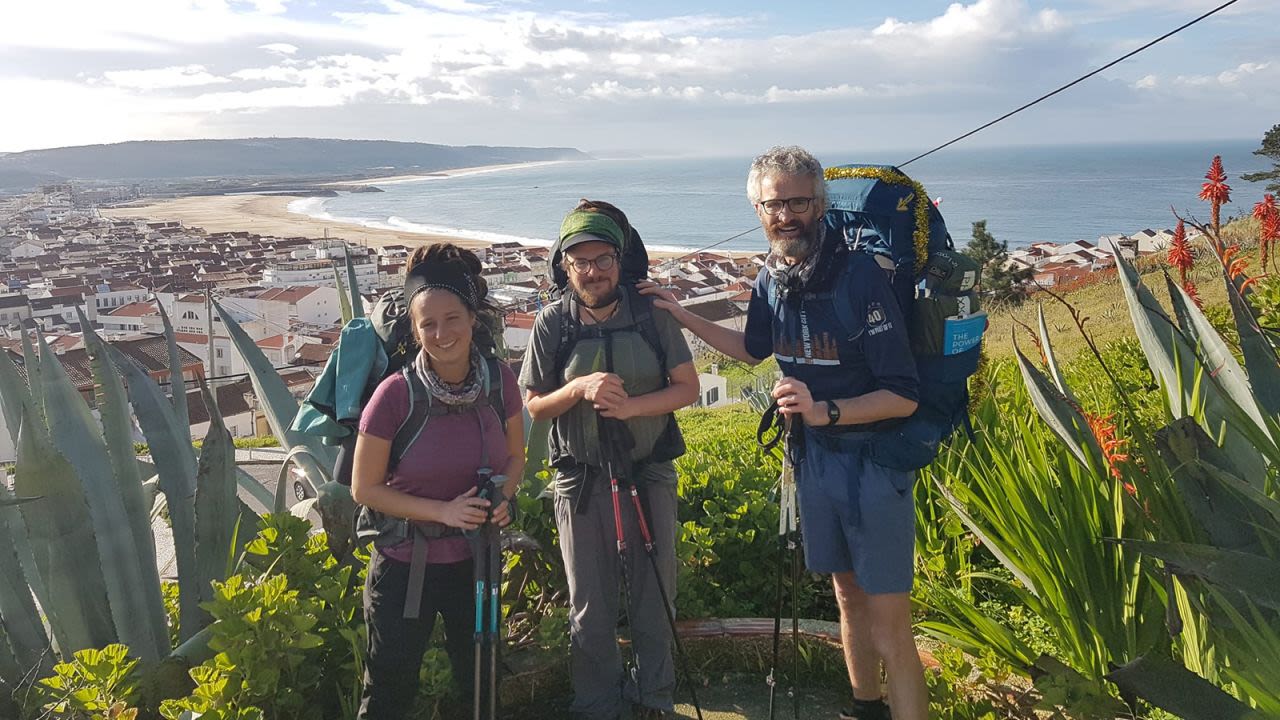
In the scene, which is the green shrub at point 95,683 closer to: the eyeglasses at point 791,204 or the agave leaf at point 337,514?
the agave leaf at point 337,514

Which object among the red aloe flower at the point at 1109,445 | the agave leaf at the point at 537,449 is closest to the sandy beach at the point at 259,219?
the agave leaf at the point at 537,449

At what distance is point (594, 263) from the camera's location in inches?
Result: 112

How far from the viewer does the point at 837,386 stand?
8.79 ft

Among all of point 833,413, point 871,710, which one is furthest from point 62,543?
point 871,710

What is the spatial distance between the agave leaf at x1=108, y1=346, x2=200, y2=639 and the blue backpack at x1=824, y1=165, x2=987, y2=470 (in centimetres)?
216

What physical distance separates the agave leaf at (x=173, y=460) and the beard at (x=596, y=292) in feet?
4.72

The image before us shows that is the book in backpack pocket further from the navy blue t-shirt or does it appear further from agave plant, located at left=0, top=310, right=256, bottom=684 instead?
agave plant, located at left=0, top=310, right=256, bottom=684

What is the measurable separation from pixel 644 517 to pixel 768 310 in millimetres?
777

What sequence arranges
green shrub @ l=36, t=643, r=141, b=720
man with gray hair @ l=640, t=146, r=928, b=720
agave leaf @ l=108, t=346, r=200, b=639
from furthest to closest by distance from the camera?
agave leaf @ l=108, t=346, r=200, b=639 < man with gray hair @ l=640, t=146, r=928, b=720 < green shrub @ l=36, t=643, r=141, b=720

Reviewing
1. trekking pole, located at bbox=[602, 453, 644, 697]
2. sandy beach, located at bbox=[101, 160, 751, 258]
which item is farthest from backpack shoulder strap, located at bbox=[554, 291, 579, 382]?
sandy beach, located at bbox=[101, 160, 751, 258]

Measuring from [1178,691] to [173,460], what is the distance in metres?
2.94

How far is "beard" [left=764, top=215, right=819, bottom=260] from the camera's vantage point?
263 cm

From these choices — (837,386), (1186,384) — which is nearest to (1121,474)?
(1186,384)

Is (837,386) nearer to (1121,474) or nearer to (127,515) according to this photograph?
(1121,474)
